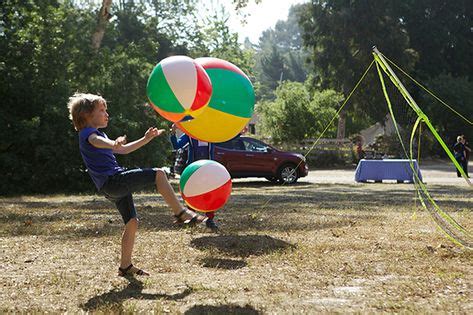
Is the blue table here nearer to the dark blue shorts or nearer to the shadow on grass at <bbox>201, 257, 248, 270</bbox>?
the shadow on grass at <bbox>201, 257, 248, 270</bbox>

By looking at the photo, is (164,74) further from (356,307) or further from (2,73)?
(2,73)

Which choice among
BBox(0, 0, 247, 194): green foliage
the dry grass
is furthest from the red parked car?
the dry grass

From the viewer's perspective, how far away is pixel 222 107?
7488 mm

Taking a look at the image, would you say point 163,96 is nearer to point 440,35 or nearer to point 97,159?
point 97,159

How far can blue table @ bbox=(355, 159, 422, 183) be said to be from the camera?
2034 centimetres

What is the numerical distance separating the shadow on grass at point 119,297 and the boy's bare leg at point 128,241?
34 cm

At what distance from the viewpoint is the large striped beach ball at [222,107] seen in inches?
293

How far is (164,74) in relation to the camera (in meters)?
6.73

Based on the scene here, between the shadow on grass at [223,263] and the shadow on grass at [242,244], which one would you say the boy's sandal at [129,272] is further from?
the shadow on grass at [242,244]

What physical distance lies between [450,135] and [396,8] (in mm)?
9477

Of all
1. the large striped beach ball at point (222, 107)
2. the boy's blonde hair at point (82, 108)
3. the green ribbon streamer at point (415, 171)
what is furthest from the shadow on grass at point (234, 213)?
the boy's blonde hair at point (82, 108)

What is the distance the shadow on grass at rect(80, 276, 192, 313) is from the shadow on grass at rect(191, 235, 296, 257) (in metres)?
1.72

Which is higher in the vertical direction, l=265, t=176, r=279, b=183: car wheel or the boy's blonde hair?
the boy's blonde hair

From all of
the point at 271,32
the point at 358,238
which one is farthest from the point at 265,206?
the point at 271,32
